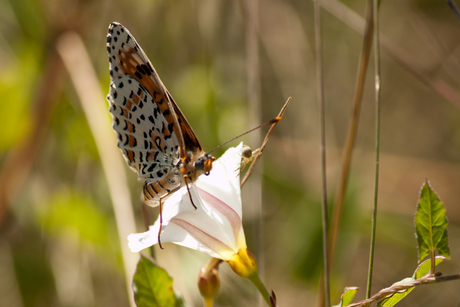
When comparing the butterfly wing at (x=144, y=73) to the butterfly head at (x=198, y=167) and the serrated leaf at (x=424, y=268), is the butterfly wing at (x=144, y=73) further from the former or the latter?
the serrated leaf at (x=424, y=268)

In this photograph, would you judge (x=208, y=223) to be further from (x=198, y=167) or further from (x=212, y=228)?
(x=198, y=167)

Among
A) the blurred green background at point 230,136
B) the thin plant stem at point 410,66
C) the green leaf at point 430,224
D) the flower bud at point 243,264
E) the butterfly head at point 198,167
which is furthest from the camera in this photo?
the blurred green background at point 230,136

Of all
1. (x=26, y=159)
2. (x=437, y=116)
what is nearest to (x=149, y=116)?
(x=26, y=159)

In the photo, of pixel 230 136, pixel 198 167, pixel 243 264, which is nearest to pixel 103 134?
pixel 230 136

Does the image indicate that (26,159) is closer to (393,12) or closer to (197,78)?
(197,78)

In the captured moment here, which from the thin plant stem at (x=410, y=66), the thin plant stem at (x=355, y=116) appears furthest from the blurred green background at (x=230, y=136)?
the thin plant stem at (x=355, y=116)

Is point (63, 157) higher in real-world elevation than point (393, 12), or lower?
lower

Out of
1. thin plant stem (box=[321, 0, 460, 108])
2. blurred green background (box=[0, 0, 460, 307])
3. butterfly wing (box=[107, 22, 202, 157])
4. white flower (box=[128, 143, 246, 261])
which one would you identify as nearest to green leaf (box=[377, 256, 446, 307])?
white flower (box=[128, 143, 246, 261])
